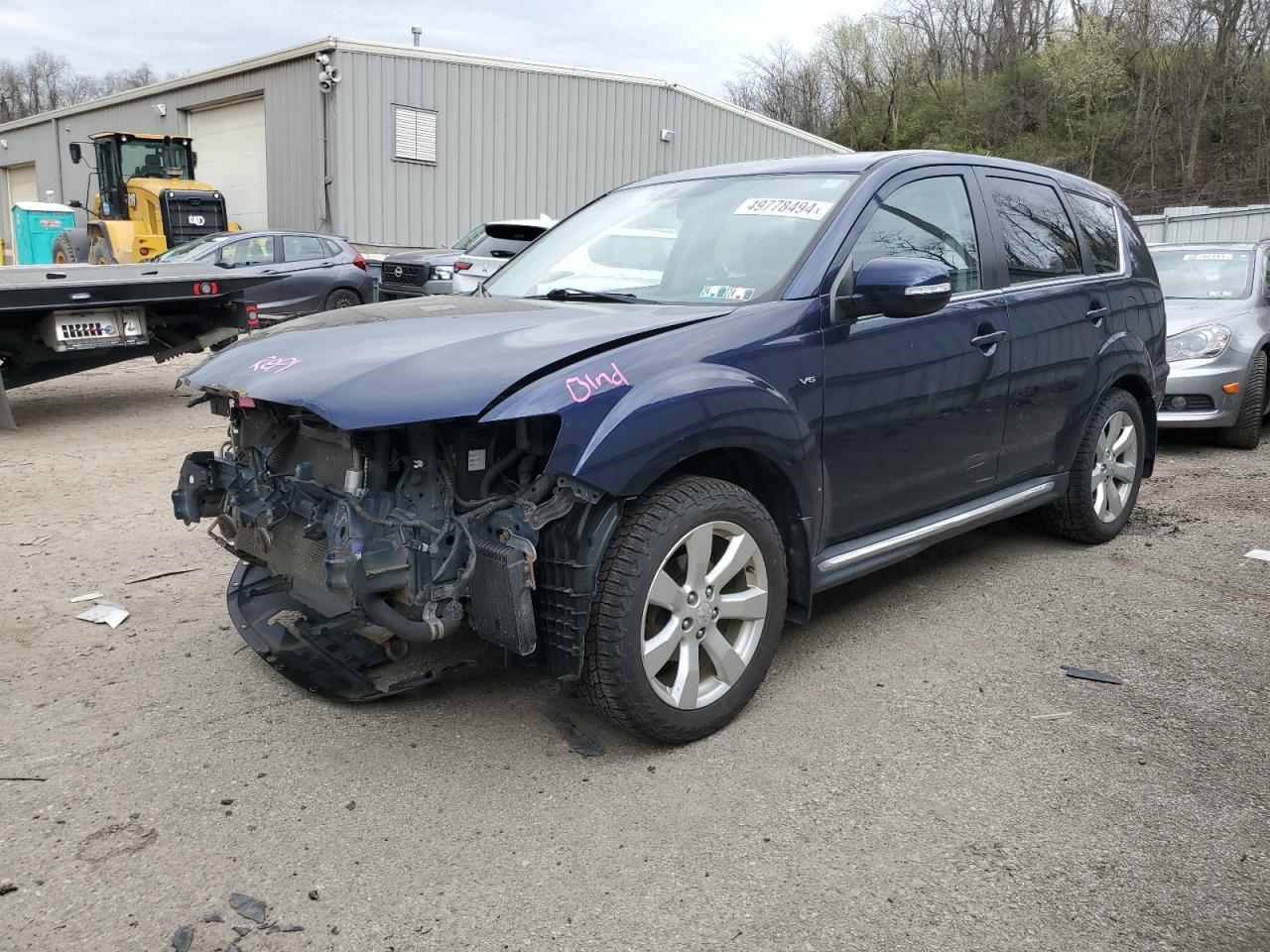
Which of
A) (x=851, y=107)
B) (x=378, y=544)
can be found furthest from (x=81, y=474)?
(x=851, y=107)

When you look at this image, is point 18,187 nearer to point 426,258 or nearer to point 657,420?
point 426,258

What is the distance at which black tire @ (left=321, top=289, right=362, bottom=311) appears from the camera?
48.0ft

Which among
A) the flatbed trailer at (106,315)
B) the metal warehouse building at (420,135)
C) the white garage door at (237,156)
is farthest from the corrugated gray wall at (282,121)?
the flatbed trailer at (106,315)

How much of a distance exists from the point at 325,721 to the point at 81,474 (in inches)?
175

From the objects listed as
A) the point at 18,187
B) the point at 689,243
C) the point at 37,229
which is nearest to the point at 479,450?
the point at 689,243

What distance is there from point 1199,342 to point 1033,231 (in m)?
3.93

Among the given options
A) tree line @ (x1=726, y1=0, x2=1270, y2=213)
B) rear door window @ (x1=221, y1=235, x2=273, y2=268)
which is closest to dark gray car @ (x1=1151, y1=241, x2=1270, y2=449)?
rear door window @ (x1=221, y1=235, x2=273, y2=268)

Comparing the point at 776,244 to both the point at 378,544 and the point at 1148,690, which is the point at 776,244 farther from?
the point at 1148,690

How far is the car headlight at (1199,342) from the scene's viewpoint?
24.7ft

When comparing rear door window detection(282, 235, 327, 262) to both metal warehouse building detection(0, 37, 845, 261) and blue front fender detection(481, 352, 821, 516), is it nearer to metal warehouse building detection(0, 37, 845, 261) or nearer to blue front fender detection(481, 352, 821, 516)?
metal warehouse building detection(0, 37, 845, 261)

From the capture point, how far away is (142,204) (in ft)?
64.0

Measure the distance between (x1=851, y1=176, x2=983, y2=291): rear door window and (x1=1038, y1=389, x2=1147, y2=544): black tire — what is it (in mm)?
1220

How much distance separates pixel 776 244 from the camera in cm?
358

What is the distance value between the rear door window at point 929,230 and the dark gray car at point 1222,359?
4238 mm
